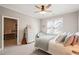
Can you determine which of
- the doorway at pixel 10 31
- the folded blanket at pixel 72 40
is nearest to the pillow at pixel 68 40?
the folded blanket at pixel 72 40

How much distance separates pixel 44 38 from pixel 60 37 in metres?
0.29

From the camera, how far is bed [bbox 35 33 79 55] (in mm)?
1434

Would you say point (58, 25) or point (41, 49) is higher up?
point (58, 25)

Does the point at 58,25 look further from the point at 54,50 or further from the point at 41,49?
the point at 41,49

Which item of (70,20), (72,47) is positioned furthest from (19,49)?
(70,20)

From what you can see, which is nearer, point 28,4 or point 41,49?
point 28,4

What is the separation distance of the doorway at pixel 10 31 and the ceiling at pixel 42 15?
22 centimetres

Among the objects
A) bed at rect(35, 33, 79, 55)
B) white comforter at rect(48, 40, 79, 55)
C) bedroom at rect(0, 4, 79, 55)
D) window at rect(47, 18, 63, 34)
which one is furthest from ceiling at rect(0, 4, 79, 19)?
white comforter at rect(48, 40, 79, 55)

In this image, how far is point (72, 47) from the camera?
4.69 ft

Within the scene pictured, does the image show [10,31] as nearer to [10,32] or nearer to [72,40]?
[10,32]

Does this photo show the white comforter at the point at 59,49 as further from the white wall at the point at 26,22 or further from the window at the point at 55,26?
the white wall at the point at 26,22

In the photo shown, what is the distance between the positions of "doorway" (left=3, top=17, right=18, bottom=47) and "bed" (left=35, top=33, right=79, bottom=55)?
0.42 metres

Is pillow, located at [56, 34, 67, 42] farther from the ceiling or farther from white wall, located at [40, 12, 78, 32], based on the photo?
the ceiling
